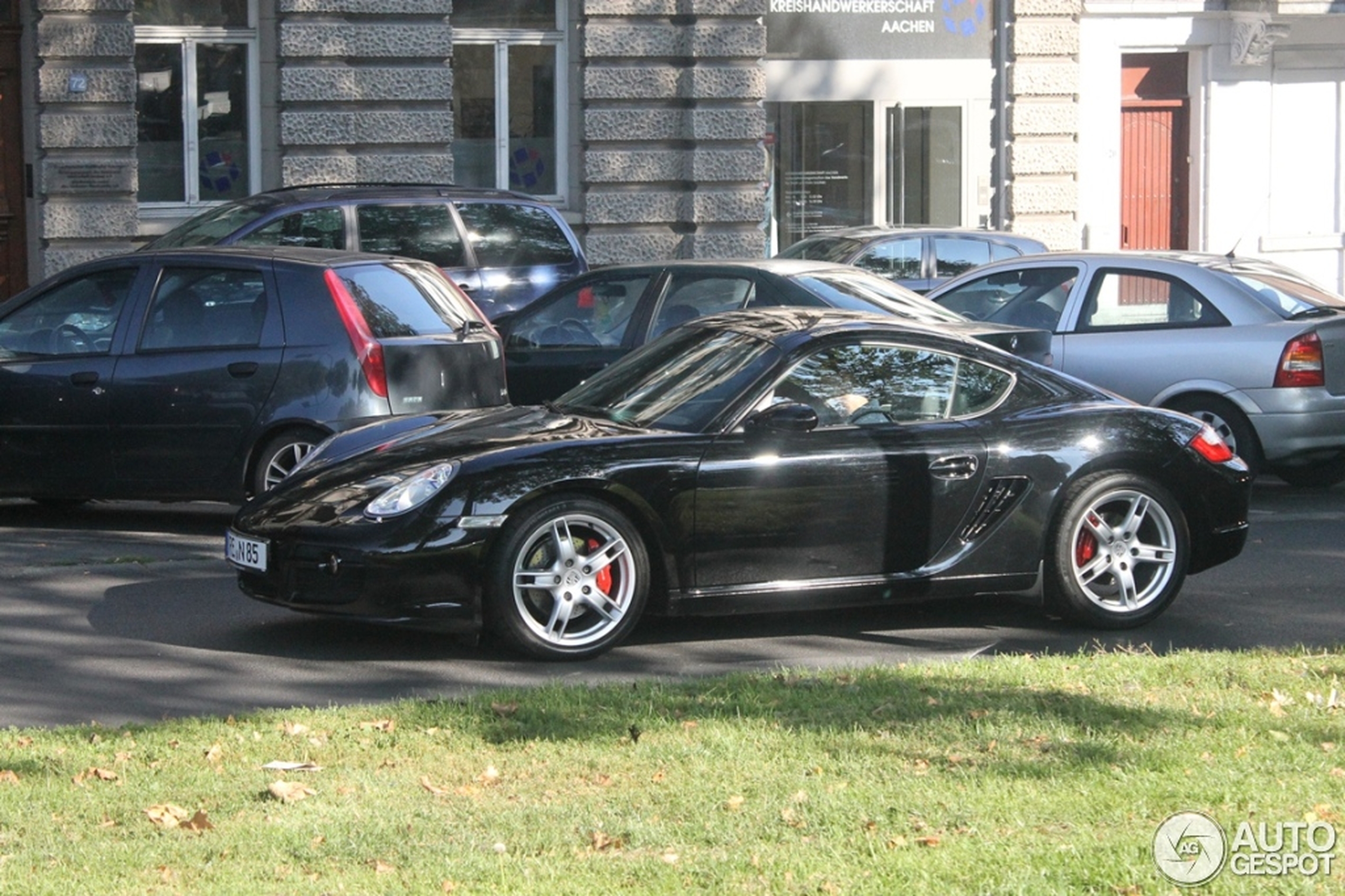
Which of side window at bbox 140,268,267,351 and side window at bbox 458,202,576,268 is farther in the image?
side window at bbox 458,202,576,268

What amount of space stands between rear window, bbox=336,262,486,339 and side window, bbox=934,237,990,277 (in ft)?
26.8

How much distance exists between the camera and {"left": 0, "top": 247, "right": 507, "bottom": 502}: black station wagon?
420 inches

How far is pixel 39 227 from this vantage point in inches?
777

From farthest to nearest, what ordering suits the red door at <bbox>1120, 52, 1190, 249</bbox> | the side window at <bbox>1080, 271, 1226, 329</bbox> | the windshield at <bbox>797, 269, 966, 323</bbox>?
1. the red door at <bbox>1120, 52, 1190, 249</bbox>
2. the side window at <bbox>1080, 271, 1226, 329</bbox>
3. the windshield at <bbox>797, 269, 966, 323</bbox>

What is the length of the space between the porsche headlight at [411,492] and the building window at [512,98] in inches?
558

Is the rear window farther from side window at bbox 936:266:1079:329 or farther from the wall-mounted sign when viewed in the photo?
the wall-mounted sign

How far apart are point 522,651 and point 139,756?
2.03 meters

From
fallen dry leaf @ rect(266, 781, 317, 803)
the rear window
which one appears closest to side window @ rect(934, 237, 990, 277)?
the rear window

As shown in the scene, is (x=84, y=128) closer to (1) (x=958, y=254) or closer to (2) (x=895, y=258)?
(2) (x=895, y=258)

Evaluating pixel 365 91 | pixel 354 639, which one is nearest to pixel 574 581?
pixel 354 639

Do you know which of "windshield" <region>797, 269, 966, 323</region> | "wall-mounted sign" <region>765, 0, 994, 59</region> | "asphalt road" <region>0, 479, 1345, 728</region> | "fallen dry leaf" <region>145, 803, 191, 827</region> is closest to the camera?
"fallen dry leaf" <region>145, 803, 191, 827</region>

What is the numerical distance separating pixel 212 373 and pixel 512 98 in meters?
11.5

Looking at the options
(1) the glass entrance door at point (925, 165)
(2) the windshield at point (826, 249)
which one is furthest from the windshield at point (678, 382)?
(1) the glass entrance door at point (925, 165)

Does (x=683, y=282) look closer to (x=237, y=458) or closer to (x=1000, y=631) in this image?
(x=237, y=458)
